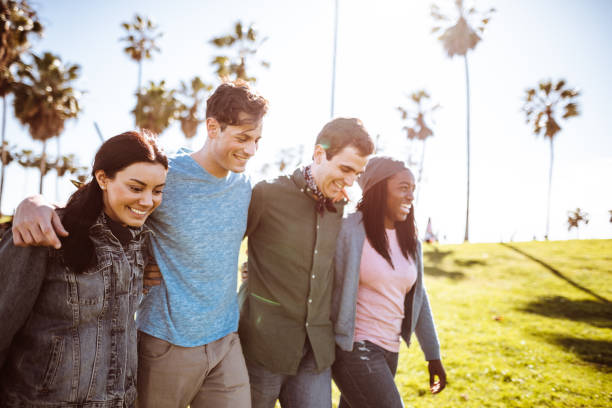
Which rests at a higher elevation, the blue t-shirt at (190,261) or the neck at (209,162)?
the neck at (209,162)

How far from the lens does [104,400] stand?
2098 millimetres

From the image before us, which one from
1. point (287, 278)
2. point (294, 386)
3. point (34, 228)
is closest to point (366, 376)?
point (294, 386)

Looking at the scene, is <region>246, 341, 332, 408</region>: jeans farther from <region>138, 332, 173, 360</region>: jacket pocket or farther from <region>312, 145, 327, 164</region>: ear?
<region>312, 145, 327, 164</region>: ear

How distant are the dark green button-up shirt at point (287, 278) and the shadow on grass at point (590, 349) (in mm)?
8371

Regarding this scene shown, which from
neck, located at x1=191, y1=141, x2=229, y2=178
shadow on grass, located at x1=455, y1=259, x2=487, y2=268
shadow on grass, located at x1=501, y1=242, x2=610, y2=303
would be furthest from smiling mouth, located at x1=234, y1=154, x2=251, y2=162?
shadow on grass, located at x1=455, y1=259, x2=487, y2=268

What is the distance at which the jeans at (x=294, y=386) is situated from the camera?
3072 millimetres

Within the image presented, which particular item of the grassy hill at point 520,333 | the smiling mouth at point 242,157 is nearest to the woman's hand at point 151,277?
the smiling mouth at point 242,157

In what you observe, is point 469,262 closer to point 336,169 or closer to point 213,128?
point 336,169

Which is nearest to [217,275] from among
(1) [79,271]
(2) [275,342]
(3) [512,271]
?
(2) [275,342]

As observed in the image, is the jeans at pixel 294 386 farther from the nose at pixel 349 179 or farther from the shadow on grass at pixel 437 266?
the shadow on grass at pixel 437 266

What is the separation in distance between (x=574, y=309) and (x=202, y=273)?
51.2 feet

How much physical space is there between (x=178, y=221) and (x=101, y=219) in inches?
24.1

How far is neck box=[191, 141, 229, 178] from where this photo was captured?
2955 mm

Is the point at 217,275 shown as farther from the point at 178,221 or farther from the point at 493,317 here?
the point at 493,317
